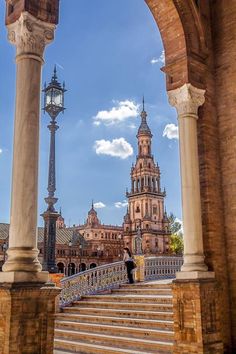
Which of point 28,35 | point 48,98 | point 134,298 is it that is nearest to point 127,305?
point 134,298

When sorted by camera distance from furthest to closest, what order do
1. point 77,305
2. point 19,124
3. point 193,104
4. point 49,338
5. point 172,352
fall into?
point 77,305
point 193,104
point 172,352
point 19,124
point 49,338

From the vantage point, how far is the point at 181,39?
26.1ft

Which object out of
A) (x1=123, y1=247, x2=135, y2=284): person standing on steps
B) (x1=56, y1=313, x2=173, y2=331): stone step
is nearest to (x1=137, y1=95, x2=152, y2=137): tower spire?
(x1=123, y1=247, x2=135, y2=284): person standing on steps

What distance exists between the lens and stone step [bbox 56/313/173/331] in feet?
28.4

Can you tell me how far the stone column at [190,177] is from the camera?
7027 mm

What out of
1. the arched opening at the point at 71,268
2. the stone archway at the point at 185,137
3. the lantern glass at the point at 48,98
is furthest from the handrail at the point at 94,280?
the arched opening at the point at 71,268

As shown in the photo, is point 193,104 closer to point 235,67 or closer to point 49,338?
point 235,67

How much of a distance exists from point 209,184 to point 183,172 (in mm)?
527

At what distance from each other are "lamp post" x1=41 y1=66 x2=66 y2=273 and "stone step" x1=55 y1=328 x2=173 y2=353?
293 cm

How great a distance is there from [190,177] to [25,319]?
3.91 metres

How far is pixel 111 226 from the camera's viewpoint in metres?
81.9

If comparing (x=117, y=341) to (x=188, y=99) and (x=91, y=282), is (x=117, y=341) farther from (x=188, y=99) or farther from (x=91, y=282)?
(x=91, y=282)

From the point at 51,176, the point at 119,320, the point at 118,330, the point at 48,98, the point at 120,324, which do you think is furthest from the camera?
the point at 48,98

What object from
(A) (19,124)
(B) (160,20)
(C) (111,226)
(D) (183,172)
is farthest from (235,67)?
(C) (111,226)
